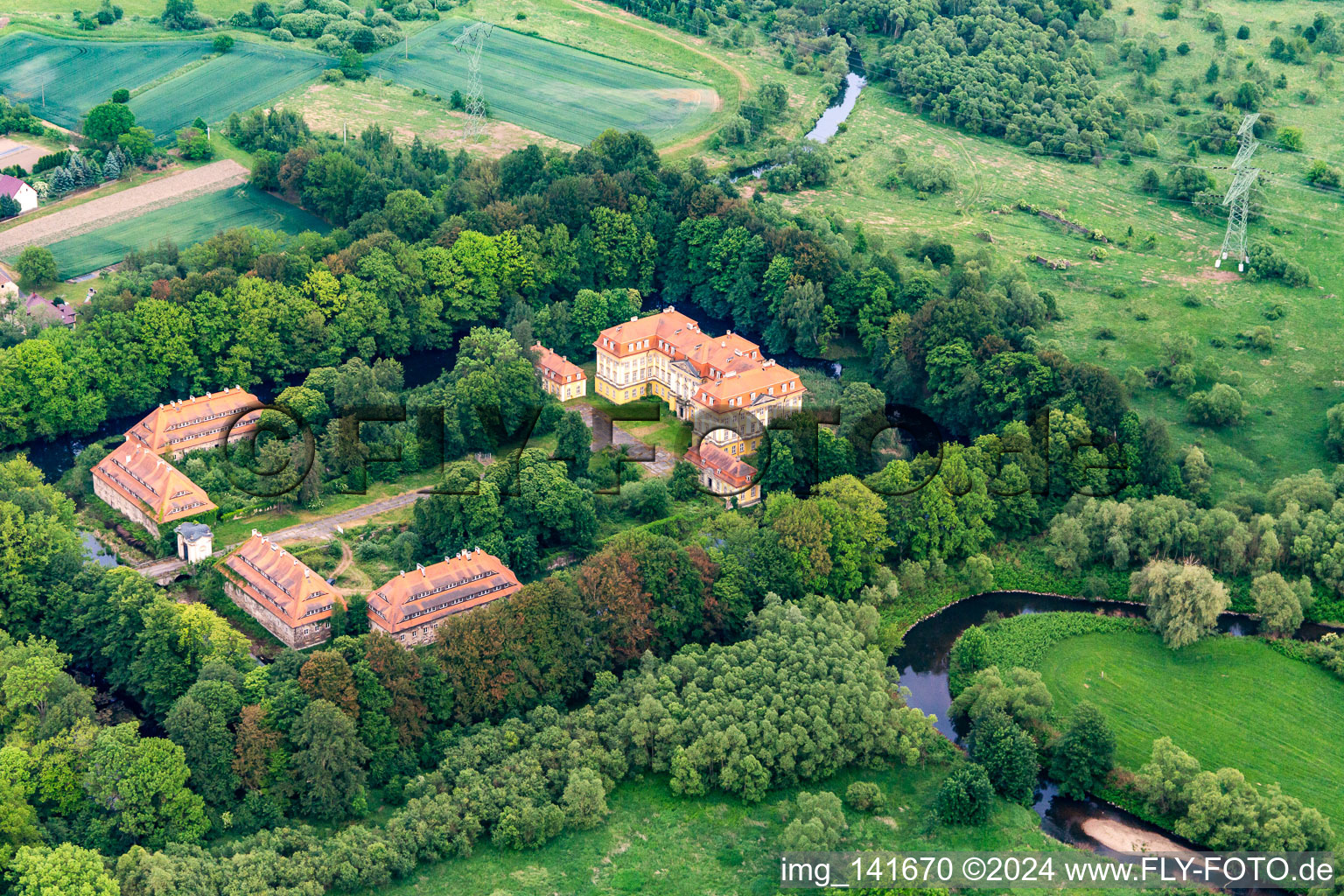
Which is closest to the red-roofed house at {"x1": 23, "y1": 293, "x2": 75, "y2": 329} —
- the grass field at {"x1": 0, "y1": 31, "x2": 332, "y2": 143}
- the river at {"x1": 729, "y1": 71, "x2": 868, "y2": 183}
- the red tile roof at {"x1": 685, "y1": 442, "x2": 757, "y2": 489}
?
the grass field at {"x1": 0, "y1": 31, "x2": 332, "y2": 143}

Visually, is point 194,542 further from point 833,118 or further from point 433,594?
point 833,118

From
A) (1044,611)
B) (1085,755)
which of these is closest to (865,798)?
(1085,755)

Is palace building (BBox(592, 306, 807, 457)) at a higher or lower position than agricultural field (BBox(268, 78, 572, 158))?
lower

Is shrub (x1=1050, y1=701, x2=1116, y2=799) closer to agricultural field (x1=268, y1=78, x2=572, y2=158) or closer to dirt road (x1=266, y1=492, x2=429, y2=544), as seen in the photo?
dirt road (x1=266, y1=492, x2=429, y2=544)

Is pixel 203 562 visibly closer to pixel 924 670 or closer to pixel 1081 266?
pixel 924 670

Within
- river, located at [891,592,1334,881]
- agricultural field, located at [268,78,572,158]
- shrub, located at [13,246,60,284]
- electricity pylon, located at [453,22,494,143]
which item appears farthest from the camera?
electricity pylon, located at [453,22,494,143]

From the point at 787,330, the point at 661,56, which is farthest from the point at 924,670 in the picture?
the point at 661,56
